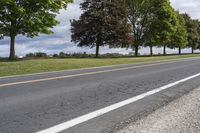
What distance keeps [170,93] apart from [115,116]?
393cm

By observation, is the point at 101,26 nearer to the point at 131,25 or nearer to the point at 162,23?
the point at 131,25

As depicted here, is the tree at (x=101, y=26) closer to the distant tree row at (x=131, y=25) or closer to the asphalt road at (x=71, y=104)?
the distant tree row at (x=131, y=25)

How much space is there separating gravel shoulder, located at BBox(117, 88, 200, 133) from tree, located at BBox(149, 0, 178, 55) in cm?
5891

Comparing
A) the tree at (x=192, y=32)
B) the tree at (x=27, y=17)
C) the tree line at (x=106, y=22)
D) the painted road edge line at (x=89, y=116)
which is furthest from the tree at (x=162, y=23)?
the painted road edge line at (x=89, y=116)

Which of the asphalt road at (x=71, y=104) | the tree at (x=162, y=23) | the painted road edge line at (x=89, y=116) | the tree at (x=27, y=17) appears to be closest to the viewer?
the painted road edge line at (x=89, y=116)

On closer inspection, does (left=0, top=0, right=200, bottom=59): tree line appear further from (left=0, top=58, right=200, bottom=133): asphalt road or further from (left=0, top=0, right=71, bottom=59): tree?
(left=0, top=58, right=200, bottom=133): asphalt road

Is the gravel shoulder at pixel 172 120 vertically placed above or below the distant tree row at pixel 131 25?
below

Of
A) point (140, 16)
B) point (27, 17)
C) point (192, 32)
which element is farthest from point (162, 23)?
point (27, 17)

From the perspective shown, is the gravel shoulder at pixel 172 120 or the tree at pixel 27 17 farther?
the tree at pixel 27 17

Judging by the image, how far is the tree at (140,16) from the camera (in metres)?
69.0

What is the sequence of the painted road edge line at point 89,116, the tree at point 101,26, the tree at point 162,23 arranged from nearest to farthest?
the painted road edge line at point 89,116 < the tree at point 101,26 < the tree at point 162,23

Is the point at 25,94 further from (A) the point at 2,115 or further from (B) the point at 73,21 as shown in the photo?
(B) the point at 73,21

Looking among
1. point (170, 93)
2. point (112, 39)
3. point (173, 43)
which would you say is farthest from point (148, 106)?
point (173, 43)

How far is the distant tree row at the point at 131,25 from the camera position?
180ft
